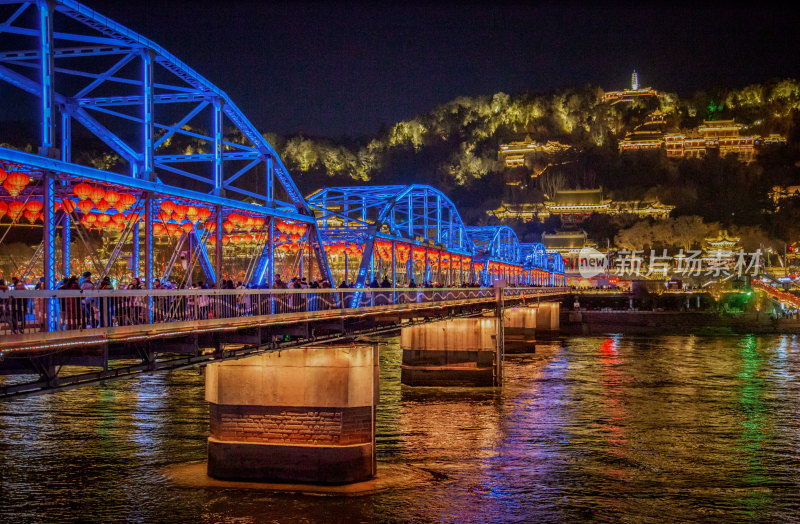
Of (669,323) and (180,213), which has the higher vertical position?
(180,213)

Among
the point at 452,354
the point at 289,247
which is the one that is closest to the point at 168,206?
the point at 289,247

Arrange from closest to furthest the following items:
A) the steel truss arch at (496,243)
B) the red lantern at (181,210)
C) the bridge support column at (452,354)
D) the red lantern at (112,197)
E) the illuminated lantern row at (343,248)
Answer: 1. the red lantern at (112,197)
2. the red lantern at (181,210)
3. the bridge support column at (452,354)
4. the illuminated lantern row at (343,248)
5. the steel truss arch at (496,243)

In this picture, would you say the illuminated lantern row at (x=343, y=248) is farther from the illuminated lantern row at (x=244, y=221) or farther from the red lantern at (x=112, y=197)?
the red lantern at (x=112, y=197)

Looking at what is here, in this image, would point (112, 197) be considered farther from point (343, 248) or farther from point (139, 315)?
point (343, 248)

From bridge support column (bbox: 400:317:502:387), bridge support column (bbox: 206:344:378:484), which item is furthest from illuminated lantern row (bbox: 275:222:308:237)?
bridge support column (bbox: 400:317:502:387)

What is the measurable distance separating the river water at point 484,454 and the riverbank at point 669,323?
63.3 meters

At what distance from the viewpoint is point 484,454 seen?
105ft

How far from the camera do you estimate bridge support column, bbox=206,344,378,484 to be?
24.2 m

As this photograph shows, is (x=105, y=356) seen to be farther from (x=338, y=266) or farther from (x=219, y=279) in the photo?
(x=338, y=266)

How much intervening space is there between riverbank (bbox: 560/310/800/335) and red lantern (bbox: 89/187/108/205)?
102 meters

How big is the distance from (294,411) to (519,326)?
65392 millimetres

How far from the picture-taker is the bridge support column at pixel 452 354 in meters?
50.5

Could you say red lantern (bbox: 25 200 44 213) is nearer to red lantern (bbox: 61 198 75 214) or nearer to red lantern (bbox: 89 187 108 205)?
red lantern (bbox: 61 198 75 214)

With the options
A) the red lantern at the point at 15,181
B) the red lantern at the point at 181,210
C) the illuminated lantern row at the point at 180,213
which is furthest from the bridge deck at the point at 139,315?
the red lantern at the point at 181,210
